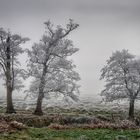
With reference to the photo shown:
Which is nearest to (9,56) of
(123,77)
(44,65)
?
(44,65)

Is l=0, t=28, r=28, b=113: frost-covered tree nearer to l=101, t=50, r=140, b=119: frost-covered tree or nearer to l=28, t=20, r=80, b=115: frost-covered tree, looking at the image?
l=28, t=20, r=80, b=115: frost-covered tree

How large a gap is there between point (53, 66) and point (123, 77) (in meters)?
11.4

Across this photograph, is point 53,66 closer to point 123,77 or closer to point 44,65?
point 44,65

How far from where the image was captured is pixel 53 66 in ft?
151

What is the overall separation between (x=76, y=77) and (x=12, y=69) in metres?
9.51

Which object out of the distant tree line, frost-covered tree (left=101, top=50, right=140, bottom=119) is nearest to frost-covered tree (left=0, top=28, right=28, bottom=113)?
the distant tree line

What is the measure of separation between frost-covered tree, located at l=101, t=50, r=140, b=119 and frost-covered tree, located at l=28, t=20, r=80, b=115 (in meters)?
7.05

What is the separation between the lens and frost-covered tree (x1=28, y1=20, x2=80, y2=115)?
4534 cm

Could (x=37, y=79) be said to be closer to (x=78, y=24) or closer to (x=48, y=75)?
(x=48, y=75)

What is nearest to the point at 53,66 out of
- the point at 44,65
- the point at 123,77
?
the point at 44,65

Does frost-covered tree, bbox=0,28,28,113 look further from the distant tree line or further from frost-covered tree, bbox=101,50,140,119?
frost-covered tree, bbox=101,50,140,119

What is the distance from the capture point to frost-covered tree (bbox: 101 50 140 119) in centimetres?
4847

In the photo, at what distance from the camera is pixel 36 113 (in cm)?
4484

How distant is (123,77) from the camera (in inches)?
1916
